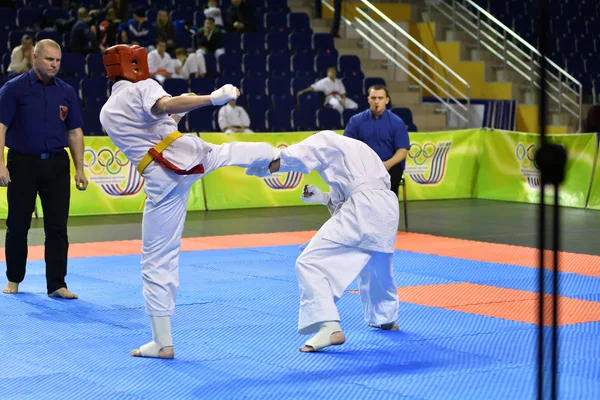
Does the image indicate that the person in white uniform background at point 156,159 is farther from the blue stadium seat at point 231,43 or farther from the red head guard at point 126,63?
the blue stadium seat at point 231,43

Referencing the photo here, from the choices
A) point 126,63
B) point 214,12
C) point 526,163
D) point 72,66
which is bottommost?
point 526,163

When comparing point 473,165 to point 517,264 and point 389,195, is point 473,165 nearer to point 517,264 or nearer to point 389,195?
point 517,264

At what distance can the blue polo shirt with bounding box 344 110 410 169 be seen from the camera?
33.1 feet

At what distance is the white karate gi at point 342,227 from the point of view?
522 cm

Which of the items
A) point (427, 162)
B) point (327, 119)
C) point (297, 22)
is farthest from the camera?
point (297, 22)

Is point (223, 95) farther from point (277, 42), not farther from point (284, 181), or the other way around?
point (277, 42)

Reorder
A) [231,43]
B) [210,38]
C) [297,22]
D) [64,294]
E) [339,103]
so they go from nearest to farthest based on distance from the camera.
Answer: [64,294], [339,103], [210,38], [231,43], [297,22]

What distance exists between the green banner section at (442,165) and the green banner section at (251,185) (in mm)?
1722

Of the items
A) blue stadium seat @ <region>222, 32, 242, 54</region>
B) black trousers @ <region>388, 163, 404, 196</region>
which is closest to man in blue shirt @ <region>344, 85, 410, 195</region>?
black trousers @ <region>388, 163, 404, 196</region>

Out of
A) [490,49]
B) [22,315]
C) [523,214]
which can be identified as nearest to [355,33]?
[490,49]

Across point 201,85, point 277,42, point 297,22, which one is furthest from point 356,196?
point 297,22

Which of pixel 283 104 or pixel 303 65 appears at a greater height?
pixel 303 65

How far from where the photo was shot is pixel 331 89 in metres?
16.9

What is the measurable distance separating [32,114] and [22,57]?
7992mm
